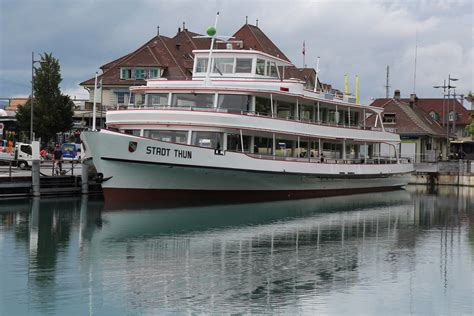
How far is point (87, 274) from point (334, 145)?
24.7 m

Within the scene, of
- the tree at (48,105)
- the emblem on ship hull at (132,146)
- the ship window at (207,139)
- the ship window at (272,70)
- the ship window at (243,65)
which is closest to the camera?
the emblem on ship hull at (132,146)

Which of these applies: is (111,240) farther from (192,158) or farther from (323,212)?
(323,212)

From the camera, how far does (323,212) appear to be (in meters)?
31.5

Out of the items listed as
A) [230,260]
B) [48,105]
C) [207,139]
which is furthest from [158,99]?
[48,105]

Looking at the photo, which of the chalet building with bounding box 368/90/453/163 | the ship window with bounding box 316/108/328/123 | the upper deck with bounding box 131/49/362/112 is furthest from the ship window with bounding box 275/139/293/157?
the chalet building with bounding box 368/90/453/163

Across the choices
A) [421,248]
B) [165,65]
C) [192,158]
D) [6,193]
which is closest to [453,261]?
[421,248]

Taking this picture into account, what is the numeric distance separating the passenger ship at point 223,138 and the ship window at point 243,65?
46mm

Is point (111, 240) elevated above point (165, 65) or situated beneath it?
situated beneath

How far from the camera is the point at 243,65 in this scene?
1364 inches

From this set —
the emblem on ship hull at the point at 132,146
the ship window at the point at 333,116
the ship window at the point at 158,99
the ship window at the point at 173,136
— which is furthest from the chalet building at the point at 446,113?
the emblem on ship hull at the point at 132,146

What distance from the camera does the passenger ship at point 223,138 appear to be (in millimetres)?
29391

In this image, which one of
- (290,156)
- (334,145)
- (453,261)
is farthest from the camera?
(334,145)

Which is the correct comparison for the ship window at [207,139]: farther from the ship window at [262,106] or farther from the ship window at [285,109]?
the ship window at [285,109]

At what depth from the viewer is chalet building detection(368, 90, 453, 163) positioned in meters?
64.4
